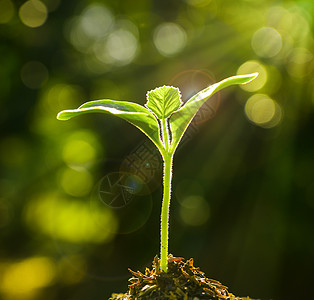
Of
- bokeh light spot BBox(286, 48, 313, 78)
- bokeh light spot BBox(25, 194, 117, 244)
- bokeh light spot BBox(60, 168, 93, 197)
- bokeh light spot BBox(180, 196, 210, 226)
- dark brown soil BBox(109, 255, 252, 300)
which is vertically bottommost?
dark brown soil BBox(109, 255, 252, 300)

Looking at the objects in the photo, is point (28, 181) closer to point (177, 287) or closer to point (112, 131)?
point (112, 131)

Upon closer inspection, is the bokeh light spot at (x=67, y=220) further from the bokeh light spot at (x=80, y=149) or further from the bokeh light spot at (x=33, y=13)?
the bokeh light spot at (x=33, y=13)

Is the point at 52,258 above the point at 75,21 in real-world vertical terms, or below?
below

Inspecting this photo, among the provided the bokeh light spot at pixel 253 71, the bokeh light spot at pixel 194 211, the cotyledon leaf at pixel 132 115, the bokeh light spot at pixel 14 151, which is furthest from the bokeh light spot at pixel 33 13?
the cotyledon leaf at pixel 132 115

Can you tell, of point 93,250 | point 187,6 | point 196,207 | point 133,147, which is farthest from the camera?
point 187,6

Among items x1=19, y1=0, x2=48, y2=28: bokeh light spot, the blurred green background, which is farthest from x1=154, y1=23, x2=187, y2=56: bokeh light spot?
x1=19, y1=0, x2=48, y2=28: bokeh light spot

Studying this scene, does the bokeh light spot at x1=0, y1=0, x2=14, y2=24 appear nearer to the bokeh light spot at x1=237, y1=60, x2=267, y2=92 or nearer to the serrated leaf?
the bokeh light spot at x1=237, y1=60, x2=267, y2=92

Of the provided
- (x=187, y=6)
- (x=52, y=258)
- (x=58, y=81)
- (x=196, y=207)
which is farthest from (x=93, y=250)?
(x=187, y=6)
